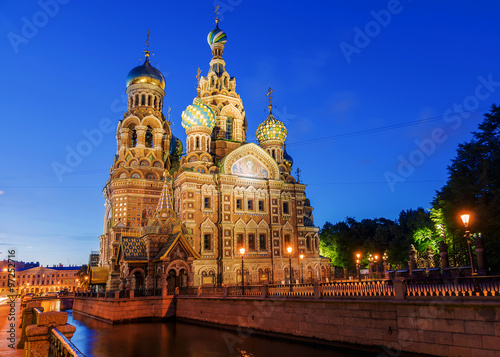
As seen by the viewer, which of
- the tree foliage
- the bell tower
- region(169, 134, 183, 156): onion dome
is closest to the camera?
the bell tower

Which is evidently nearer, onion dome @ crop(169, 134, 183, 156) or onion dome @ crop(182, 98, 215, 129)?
onion dome @ crop(182, 98, 215, 129)

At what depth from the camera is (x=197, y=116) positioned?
37.6 m

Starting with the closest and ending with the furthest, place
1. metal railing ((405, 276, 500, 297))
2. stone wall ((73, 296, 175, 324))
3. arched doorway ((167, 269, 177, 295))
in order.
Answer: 1. metal railing ((405, 276, 500, 297))
2. stone wall ((73, 296, 175, 324))
3. arched doorway ((167, 269, 177, 295))

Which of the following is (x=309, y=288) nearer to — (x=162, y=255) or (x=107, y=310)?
(x=162, y=255)

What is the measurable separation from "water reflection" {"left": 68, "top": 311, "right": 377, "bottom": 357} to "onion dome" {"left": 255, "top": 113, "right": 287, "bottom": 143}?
2408 centimetres

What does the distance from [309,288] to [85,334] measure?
12917 mm

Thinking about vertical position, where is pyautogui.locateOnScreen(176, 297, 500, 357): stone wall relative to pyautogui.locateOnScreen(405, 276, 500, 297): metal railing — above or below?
below

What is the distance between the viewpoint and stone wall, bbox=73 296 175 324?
24.4 meters

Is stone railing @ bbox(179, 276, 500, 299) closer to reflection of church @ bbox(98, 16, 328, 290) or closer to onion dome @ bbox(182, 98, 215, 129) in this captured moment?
reflection of church @ bbox(98, 16, 328, 290)

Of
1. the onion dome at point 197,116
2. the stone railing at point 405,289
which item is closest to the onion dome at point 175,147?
the onion dome at point 197,116

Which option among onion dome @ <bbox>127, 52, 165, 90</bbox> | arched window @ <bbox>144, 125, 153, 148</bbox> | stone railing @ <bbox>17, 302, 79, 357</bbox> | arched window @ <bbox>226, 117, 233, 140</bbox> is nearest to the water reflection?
stone railing @ <bbox>17, 302, 79, 357</bbox>

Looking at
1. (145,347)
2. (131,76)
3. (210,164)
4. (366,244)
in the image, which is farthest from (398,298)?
(366,244)

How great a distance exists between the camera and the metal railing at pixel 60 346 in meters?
5.20

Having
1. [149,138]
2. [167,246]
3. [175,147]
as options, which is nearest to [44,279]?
[175,147]
